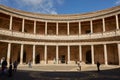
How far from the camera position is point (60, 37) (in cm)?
3272

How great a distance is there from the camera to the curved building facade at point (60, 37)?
28.0 metres

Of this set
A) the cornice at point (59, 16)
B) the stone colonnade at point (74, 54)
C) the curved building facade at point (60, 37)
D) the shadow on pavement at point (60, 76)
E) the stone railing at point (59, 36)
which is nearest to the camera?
the shadow on pavement at point (60, 76)

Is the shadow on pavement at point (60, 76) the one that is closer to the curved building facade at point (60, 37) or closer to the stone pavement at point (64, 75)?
the stone pavement at point (64, 75)

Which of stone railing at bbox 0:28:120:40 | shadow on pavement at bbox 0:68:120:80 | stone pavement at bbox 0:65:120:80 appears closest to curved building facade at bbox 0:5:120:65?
stone railing at bbox 0:28:120:40

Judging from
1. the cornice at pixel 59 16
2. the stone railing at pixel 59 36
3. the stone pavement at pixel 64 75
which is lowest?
the stone pavement at pixel 64 75

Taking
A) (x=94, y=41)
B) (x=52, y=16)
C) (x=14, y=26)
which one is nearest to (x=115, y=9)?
(x=94, y=41)

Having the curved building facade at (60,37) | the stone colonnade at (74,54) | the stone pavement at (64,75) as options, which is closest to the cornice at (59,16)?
the curved building facade at (60,37)

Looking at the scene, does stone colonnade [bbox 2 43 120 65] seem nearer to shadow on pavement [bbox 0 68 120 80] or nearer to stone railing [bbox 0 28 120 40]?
stone railing [bbox 0 28 120 40]

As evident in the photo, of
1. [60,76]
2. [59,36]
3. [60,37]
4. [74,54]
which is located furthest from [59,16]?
[60,76]

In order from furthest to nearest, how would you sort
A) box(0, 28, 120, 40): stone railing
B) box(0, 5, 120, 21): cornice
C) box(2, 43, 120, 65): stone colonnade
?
box(2, 43, 120, 65): stone colonnade, box(0, 5, 120, 21): cornice, box(0, 28, 120, 40): stone railing

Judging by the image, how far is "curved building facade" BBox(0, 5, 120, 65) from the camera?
27986 millimetres

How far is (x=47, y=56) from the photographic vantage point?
1363 inches

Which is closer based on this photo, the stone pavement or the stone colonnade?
the stone pavement

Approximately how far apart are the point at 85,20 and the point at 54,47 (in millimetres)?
9744
